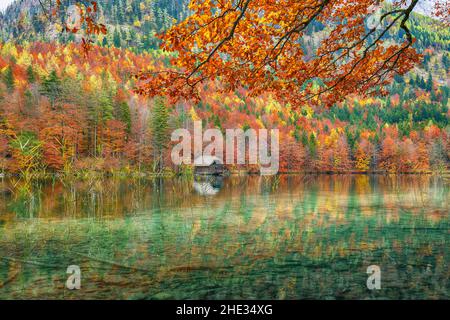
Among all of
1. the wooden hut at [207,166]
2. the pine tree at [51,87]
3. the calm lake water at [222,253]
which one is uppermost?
the pine tree at [51,87]

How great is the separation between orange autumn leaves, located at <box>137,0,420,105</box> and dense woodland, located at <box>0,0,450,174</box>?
1.08 meters

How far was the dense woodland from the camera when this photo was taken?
3612 cm

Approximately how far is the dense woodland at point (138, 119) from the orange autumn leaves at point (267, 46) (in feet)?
3.54

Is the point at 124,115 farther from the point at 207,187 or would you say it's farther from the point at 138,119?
the point at 207,187

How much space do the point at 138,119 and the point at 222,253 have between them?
50.4 metres

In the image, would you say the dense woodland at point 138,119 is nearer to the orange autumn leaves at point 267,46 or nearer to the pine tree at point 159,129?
the pine tree at point 159,129

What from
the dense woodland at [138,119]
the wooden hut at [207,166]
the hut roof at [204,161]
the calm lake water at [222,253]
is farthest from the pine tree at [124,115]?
the calm lake water at [222,253]

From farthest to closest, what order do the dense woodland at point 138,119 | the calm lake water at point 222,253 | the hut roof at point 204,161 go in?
the hut roof at point 204,161, the dense woodland at point 138,119, the calm lake water at point 222,253

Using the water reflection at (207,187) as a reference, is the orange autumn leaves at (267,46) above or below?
above

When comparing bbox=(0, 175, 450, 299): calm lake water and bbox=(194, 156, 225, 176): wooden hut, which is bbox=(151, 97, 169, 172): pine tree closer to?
bbox=(194, 156, 225, 176): wooden hut

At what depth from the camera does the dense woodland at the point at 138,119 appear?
119 ft

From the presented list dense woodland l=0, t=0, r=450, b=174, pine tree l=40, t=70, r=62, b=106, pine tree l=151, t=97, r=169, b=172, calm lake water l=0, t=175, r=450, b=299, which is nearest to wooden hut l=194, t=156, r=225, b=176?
dense woodland l=0, t=0, r=450, b=174

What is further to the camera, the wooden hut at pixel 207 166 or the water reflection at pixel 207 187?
the wooden hut at pixel 207 166

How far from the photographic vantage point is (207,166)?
180 feet
